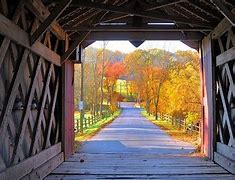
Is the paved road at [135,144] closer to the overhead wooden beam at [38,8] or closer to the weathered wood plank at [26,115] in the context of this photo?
the weathered wood plank at [26,115]

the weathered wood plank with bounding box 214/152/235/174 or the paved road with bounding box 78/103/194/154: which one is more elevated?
the weathered wood plank with bounding box 214/152/235/174

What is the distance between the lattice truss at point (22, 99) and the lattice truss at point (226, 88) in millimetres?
3794

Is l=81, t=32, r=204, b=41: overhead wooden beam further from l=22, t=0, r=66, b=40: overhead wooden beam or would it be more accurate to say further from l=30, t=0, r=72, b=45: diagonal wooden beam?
l=30, t=0, r=72, b=45: diagonal wooden beam

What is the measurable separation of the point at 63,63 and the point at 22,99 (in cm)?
354

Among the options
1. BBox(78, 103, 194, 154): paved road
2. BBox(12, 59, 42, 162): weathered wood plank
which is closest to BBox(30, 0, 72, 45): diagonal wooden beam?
BBox(12, 59, 42, 162): weathered wood plank

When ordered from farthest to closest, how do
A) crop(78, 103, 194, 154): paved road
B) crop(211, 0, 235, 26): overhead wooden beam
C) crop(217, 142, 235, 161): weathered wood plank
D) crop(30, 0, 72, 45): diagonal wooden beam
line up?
crop(78, 103, 194, 154): paved road
crop(217, 142, 235, 161): weathered wood plank
crop(30, 0, 72, 45): diagonal wooden beam
crop(211, 0, 235, 26): overhead wooden beam

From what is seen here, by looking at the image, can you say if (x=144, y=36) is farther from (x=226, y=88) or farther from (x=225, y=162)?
(x=225, y=162)

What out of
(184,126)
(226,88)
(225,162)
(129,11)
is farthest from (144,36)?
(184,126)

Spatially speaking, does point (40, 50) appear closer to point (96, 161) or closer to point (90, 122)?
point (96, 161)

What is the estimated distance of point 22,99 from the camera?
6.80m

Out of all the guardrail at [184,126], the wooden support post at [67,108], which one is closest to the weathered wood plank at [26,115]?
the wooden support post at [67,108]

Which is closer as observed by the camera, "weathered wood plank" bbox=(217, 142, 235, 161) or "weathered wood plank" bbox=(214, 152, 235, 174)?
"weathered wood plank" bbox=(214, 152, 235, 174)

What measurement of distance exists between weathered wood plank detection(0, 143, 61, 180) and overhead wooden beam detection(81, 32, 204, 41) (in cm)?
377

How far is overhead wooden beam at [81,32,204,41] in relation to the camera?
1159cm
